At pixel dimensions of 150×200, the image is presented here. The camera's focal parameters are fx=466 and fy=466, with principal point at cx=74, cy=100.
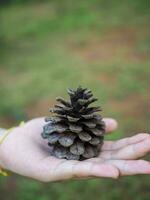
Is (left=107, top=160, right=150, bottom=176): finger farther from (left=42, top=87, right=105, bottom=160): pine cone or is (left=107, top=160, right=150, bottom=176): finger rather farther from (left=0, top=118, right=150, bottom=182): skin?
(left=42, top=87, right=105, bottom=160): pine cone

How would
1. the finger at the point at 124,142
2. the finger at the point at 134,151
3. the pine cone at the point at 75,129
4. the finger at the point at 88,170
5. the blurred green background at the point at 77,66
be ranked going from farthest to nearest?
the blurred green background at the point at 77,66 → the pine cone at the point at 75,129 → the finger at the point at 124,142 → the finger at the point at 134,151 → the finger at the point at 88,170

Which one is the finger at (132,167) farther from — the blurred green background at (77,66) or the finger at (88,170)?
the blurred green background at (77,66)

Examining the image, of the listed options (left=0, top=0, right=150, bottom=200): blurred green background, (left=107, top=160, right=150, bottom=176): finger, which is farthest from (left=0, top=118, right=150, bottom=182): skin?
(left=0, top=0, right=150, bottom=200): blurred green background

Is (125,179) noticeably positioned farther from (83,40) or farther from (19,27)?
(19,27)

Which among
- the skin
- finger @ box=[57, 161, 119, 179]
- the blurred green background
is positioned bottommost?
finger @ box=[57, 161, 119, 179]

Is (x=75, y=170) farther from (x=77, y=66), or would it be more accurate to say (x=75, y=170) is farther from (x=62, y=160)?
(x=77, y=66)

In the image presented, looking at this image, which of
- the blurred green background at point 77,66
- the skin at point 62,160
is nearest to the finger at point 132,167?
the skin at point 62,160
